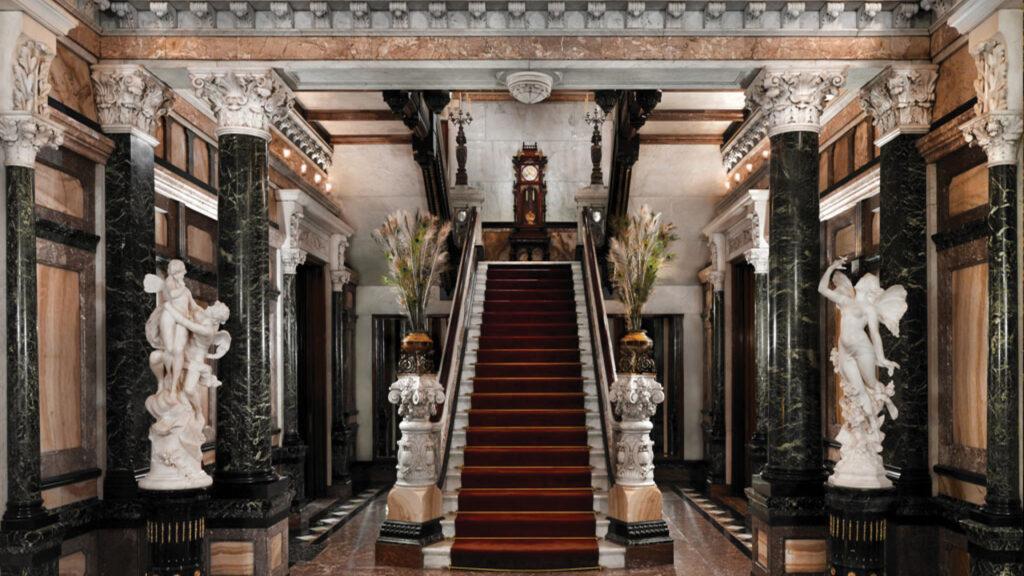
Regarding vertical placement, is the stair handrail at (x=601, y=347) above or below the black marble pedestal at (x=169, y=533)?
above

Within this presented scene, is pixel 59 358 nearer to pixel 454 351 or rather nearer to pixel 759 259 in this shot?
pixel 454 351

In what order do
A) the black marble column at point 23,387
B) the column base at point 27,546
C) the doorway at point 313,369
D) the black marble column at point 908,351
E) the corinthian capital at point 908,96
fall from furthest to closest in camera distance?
1. the doorway at point 313,369
2. the corinthian capital at point 908,96
3. the black marble column at point 908,351
4. the black marble column at point 23,387
5. the column base at point 27,546

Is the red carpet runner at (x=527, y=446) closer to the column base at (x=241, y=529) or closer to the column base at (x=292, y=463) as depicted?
the column base at (x=241, y=529)

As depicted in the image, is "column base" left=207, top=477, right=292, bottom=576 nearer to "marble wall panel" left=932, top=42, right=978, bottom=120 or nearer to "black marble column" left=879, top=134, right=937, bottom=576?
"black marble column" left=879, top=134, right=937, bottom=576

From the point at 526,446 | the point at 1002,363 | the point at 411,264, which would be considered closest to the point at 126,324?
the point at 411,264

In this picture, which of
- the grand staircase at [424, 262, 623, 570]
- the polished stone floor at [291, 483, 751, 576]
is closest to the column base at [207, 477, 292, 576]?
the polished stone floor at [291, 483, 751, 576]

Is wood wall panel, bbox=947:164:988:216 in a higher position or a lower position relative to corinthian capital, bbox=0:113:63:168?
lower

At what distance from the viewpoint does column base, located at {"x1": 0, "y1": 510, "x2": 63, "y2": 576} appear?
514 centimetres

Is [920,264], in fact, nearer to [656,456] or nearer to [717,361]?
[717,361]

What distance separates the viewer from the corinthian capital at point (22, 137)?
529 cm

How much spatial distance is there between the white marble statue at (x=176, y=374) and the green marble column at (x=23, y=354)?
28.3 inches

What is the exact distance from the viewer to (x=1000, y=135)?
5355 millimetres

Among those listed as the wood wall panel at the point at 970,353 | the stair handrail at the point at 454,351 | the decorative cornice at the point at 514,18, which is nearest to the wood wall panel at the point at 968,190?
the wood wall panel at the point at 970,353

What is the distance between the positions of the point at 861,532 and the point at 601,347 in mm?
3825
